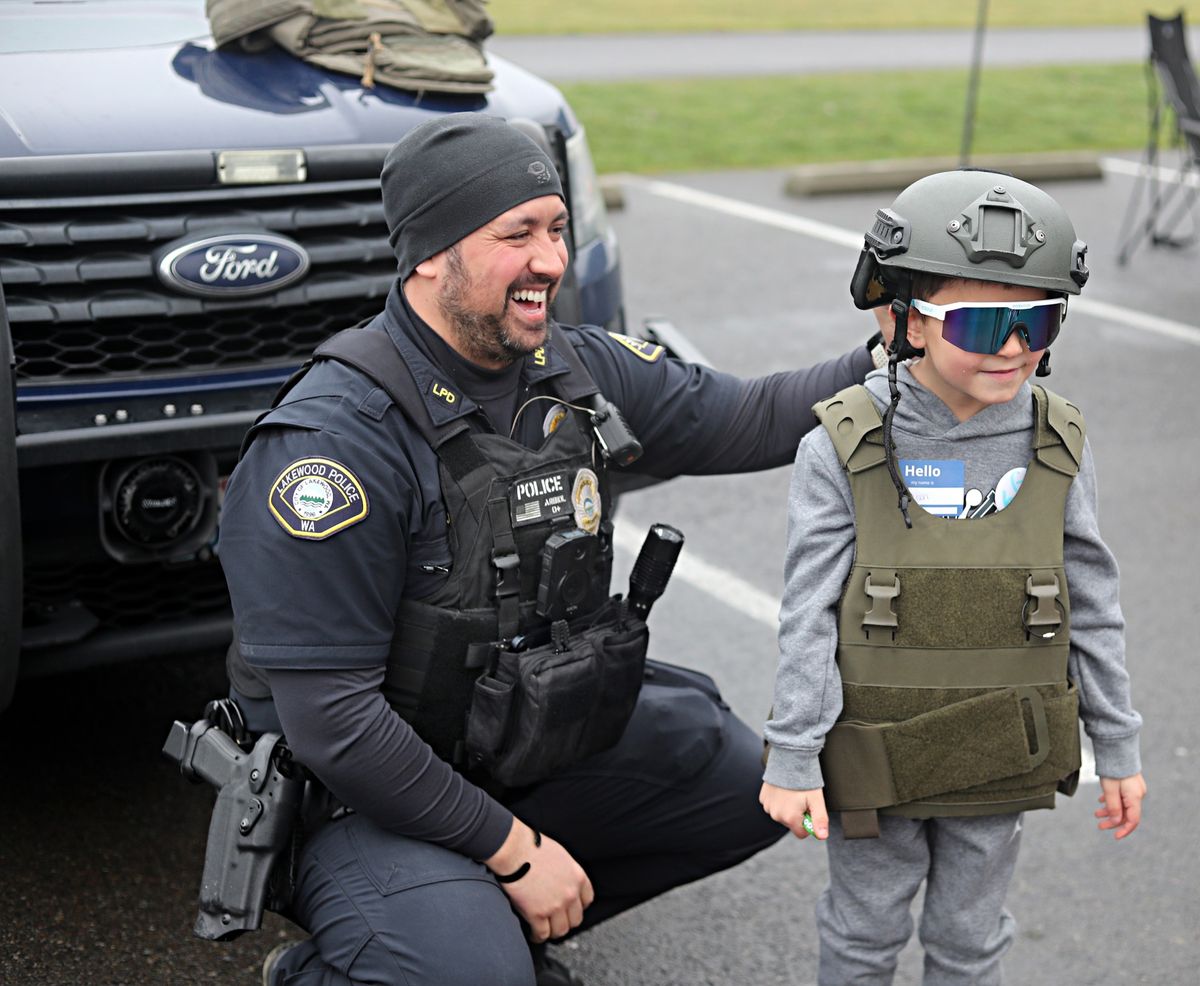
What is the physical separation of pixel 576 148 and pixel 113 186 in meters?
1.35

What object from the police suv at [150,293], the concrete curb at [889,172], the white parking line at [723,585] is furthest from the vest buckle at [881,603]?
the concrete curb at [889,172]

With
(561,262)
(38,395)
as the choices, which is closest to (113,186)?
(38,395)

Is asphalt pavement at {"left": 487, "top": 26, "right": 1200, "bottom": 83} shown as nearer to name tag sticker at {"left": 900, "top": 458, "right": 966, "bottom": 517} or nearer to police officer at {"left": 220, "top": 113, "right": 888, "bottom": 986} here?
police officer at {"left": 220, "top": 113, "right": 888, "bottom": 986}

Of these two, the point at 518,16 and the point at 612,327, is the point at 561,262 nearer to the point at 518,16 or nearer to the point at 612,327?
the point at 612,327

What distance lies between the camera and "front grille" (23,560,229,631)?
331cm

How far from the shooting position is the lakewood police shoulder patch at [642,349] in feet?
10.2

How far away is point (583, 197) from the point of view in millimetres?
4152

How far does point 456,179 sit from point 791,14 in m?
19.7

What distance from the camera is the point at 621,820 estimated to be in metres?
2.99

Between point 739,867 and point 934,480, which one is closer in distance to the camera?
point 934,480

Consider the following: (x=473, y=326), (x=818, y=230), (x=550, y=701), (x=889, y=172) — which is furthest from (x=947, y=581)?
(x=889, y=172)

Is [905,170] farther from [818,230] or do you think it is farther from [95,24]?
[95,24]

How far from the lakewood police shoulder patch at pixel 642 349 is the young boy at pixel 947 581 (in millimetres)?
555

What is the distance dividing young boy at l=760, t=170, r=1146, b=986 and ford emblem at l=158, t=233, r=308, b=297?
1.31 m
